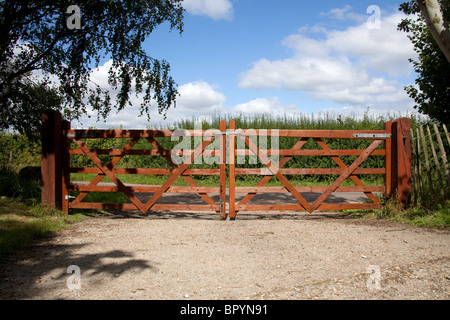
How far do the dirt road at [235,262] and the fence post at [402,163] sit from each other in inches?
43.7

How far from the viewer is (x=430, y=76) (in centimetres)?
1166

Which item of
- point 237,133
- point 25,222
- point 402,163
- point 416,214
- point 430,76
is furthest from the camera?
point 430,76

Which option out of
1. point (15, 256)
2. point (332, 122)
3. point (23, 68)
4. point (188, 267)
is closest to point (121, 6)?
point (23, 68)

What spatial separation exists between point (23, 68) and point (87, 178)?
7199 millimetres

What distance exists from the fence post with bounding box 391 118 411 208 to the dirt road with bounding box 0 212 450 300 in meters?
1.11

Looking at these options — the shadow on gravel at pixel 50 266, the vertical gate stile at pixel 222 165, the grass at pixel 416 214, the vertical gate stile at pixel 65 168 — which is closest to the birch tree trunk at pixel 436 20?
the grass at pixel 416 214

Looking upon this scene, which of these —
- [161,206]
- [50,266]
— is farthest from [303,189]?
[50,266]

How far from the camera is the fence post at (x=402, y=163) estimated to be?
8102 mm

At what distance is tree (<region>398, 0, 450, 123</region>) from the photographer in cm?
1135

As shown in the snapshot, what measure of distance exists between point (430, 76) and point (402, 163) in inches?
208

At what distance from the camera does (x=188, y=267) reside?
447cm

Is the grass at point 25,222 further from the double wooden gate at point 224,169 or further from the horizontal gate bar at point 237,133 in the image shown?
the horizontal gate bar at point 237,133

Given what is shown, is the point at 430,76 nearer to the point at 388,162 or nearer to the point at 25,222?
the point at 388,162
